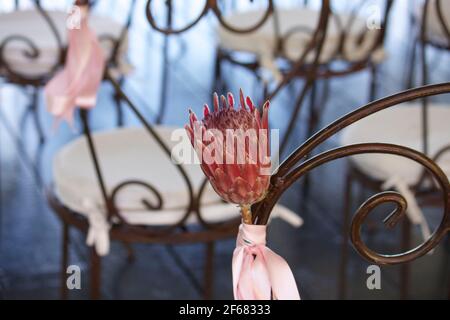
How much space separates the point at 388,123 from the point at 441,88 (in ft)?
4.22

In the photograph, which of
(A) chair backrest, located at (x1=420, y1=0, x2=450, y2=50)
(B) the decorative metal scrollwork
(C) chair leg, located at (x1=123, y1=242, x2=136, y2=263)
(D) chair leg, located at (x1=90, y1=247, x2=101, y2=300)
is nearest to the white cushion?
(C) chair leg, located at (x1=123, y1=242, x2=136, y2=263)

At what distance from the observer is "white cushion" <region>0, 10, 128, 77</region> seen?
240cm

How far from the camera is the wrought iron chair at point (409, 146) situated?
192 centimetres

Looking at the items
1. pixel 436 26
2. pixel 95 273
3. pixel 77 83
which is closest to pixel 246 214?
pixel 77 83

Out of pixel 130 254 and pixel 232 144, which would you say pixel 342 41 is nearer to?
pixel 130 254

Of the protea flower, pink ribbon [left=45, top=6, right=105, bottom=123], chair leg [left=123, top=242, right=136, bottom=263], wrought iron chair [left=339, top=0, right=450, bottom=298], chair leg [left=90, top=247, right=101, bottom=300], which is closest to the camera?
the protea flower

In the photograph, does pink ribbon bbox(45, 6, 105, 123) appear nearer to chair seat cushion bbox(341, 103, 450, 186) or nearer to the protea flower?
chair seat cushion bbox(341, 103, 450, 186)

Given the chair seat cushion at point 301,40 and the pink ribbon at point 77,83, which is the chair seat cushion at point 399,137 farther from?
the pink ribbon at point 77,83

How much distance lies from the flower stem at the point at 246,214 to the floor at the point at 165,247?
1.01 meters

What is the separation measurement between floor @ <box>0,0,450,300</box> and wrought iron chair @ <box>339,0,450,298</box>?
169 millimetres

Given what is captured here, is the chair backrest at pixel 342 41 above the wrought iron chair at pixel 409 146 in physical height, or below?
above

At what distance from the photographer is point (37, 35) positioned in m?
2.47

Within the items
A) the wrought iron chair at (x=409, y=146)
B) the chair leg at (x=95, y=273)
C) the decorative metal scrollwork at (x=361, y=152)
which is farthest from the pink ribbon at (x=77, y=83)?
the decorative metal scrollwork at (x=361, y=152)

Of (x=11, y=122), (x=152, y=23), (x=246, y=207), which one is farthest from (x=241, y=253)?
(x=11, y=122)
